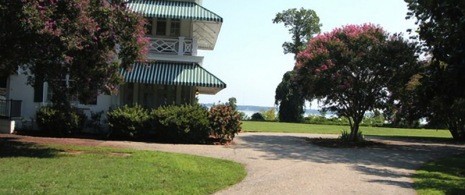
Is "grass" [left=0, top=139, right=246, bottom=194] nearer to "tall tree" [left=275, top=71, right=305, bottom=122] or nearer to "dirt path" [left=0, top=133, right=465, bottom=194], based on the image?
"dirt path" [left=0, top=133, right=465, bottom=194]

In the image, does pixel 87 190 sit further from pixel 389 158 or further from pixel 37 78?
pixel 389 158

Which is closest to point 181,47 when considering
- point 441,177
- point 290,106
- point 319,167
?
point 319,167

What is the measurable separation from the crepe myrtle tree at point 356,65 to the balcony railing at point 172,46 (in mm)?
5187

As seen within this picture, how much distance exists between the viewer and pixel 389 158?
16609 mm

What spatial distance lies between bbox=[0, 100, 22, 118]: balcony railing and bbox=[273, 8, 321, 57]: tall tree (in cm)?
4558

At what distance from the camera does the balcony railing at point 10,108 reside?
19719 millimetres

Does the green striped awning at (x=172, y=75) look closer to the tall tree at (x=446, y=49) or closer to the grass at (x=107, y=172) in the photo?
the grass at (x=107, y=172)

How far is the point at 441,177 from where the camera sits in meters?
12.3

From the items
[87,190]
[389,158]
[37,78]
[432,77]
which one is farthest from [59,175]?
[389,158]

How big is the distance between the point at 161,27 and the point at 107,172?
13863 mm

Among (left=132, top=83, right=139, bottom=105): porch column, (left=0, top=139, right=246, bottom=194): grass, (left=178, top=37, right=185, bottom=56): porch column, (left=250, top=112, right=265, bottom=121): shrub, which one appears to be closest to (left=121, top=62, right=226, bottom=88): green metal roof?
(left=178, top=37, right=185, bottom=56): porch column

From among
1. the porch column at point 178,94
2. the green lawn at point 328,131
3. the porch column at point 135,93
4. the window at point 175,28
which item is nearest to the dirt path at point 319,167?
the porch column at point 178,94

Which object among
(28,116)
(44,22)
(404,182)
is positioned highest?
(44,22)

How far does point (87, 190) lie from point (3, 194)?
4.24 feet
